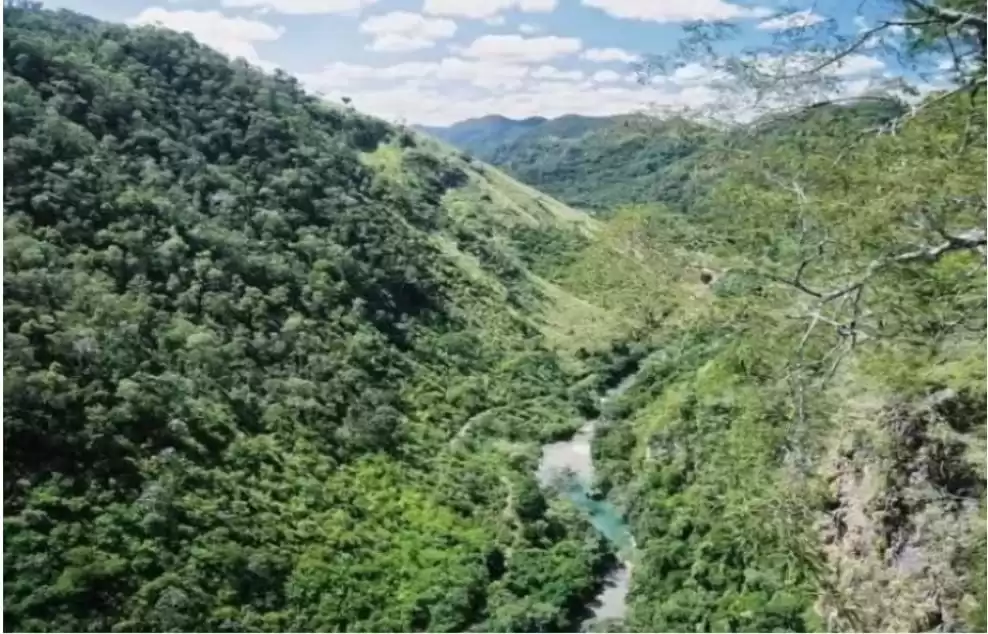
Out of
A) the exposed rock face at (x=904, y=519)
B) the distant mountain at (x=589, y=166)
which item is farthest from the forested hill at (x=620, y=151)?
the exposed rock face at (x=904, y=519)

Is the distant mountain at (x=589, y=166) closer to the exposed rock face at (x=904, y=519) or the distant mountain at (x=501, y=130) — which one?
the distant mountain at (x=501, y=130)

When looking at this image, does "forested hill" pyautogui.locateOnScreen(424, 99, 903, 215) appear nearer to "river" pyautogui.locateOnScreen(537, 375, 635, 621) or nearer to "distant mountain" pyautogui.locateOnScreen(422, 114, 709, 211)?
"distant mountain" pyautogui.locateOnScreen(422, 114, 709, 211)

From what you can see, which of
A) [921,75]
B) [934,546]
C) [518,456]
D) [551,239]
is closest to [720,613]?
[934,546]

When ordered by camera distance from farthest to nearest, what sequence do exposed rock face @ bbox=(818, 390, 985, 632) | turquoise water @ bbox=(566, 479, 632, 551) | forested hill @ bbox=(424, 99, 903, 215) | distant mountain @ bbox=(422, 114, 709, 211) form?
1. distant mountain @ bbox=(422, 114, 709, 211)
2. turquoise water @ bbox=(566, 479, 632, 551)
3. exposed rock face @ bbox=(818, 390, 985, 632)
4. forested hill @ bbox=(424, 99, 903, 215)

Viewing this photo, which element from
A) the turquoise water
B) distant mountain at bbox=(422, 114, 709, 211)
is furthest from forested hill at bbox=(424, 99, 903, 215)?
the turquoise water

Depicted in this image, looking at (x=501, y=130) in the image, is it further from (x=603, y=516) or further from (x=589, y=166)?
(x=603, y=516)
